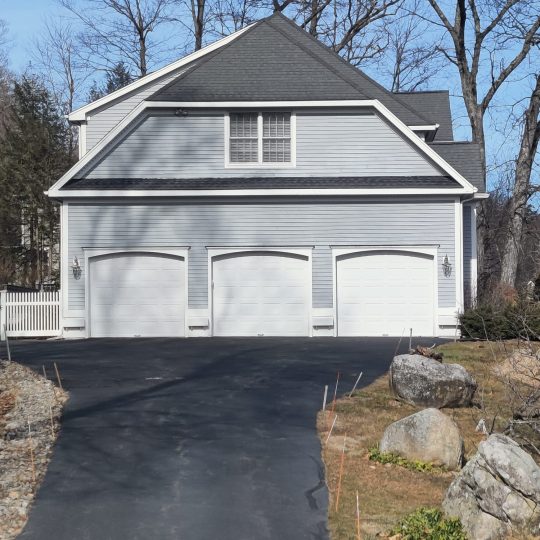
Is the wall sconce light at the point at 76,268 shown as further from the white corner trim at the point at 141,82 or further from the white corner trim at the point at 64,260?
the white corner trim at the point at 141,82

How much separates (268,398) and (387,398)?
1.78 metres

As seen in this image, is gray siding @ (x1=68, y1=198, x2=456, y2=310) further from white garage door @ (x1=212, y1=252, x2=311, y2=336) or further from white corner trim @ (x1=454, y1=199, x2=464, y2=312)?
white garage door @ (x1=212, y1=252, x2=311, y2=336)

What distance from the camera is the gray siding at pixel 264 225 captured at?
22172 mm

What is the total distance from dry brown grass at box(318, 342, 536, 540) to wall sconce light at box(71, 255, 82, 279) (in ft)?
31.9

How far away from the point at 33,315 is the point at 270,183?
6.83 metres

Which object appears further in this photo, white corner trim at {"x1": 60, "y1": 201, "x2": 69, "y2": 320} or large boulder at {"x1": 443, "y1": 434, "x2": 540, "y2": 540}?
white corner trim at {"x1": 60, "y1": 201, "x2": 69, "y2": 320}

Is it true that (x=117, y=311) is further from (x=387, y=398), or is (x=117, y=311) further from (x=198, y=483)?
(x=198, y=483)

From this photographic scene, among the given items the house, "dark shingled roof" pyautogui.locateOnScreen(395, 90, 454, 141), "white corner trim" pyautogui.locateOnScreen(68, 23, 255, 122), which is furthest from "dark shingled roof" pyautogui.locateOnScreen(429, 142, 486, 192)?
"white corner trim" pyautogui.locateOnScreen(68, 23, 255, 122)

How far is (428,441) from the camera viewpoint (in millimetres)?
10406

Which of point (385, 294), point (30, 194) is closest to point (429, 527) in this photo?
point (385, 294)

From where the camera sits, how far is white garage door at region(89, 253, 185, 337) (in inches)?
872

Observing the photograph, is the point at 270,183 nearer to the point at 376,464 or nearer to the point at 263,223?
the point at 263,223

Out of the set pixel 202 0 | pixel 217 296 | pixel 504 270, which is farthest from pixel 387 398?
pixel 202 0

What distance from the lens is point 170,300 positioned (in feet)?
72.8
